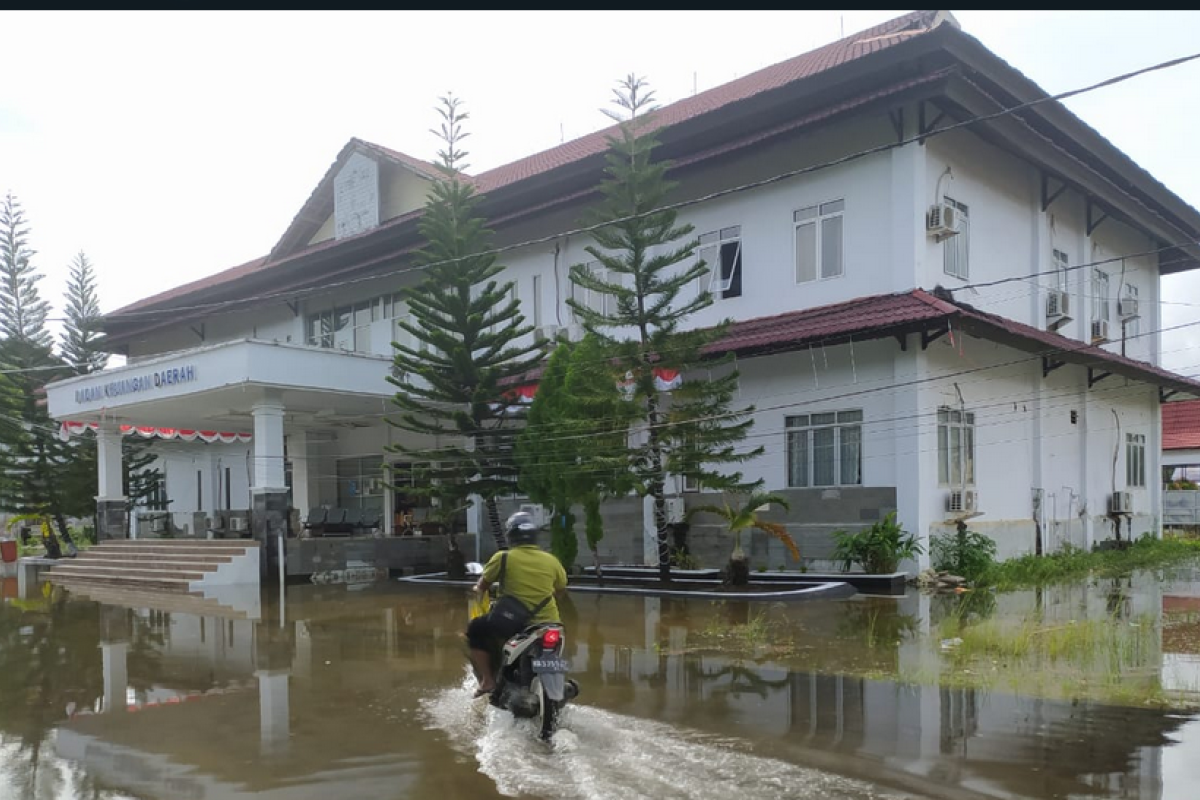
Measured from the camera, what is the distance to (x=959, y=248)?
52.2 feet

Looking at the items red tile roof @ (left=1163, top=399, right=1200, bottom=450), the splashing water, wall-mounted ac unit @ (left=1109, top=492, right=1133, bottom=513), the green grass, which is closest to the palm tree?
the green grass

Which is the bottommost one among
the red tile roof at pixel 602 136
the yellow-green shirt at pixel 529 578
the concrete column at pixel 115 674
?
the concrete column at pixel 115 674

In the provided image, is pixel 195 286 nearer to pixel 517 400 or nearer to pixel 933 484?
pixel 517 400

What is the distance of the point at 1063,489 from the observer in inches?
716

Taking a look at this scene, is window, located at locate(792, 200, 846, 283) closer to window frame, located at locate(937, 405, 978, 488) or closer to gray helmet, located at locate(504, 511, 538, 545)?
window frame, located at locate(937, 405, 978, 488)

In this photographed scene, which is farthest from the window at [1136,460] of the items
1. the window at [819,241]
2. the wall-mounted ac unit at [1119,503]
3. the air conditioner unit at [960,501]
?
the window at [819,241]

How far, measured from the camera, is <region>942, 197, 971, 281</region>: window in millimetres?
15578

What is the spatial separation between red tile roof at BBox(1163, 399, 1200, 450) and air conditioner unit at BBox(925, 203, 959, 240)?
17730 mm

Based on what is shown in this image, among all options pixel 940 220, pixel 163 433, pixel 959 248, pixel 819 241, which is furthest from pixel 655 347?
pixel 163 433

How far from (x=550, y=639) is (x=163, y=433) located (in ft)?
67.1

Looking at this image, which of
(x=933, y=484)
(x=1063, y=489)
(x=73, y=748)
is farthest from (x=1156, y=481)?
(x=73, y=748)

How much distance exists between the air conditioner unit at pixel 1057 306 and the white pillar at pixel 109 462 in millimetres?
19099

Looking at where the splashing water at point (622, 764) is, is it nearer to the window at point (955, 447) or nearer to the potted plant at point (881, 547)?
the potted plant at point (881, 547)

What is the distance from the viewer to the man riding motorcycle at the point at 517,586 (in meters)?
6.19
